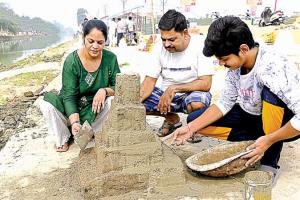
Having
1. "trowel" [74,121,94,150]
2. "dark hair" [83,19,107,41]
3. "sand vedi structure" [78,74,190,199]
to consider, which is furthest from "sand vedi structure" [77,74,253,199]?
"dark hair" [83,19,107,41]

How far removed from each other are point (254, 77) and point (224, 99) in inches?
19.3

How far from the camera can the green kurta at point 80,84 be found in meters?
4.25

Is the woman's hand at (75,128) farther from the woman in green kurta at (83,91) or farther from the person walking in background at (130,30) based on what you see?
the person walking in background at (130,30)

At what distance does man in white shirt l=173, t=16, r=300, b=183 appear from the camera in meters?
2.92

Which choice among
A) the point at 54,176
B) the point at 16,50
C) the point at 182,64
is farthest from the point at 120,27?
the point at 16,50

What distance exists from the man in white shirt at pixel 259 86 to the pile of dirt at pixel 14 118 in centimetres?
316

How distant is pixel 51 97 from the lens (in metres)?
4.41

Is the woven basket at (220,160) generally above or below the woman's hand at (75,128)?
below

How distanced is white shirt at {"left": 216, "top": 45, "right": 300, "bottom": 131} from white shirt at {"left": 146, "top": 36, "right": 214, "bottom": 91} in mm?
695

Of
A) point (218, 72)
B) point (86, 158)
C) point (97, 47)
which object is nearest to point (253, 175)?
point (86, 158)

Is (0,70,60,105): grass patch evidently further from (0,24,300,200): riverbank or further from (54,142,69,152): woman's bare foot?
(54,142,69,152): woman's bare foot

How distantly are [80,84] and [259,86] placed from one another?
2007 mm

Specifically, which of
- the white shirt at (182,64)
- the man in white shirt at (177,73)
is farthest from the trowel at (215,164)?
the white shirt at (182,64)

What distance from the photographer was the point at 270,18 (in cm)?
2402
